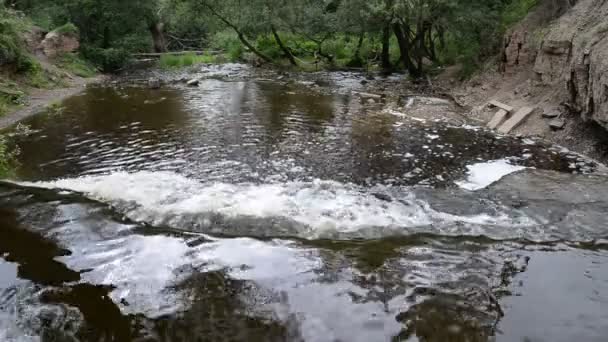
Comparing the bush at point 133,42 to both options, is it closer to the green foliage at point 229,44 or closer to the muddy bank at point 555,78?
the green foliage at point 229,44

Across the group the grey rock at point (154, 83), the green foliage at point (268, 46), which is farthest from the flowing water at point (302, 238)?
the green foliage at point (268, 46)

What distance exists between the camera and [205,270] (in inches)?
213

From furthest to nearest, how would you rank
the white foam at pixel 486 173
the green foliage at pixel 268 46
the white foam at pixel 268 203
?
1. the green foliage at pixel 268 46
2. the white foam at pixel 486 173
3. the white foam at pixel 268 203

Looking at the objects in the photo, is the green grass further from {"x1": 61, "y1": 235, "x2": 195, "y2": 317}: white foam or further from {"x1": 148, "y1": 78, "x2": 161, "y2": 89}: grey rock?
{"x1": 61, "y1": 235, "x2": 195, "y2": 317}: white foam

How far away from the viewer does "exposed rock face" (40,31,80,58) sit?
2165 cm

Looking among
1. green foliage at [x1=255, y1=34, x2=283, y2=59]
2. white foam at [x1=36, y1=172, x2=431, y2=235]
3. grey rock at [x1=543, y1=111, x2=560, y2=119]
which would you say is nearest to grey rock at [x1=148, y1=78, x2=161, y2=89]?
green foliage at [x1=255, y1=34, x2=283, y2=59]

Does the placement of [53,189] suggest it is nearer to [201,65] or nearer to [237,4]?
[237,4]

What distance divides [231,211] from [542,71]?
9.29 meters

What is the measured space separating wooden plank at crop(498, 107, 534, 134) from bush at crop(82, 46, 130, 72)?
20277mm

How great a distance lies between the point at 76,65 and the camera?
22.2m

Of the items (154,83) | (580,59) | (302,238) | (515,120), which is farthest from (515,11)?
(154,83)

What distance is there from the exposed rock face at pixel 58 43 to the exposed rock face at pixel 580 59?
65.1 ft

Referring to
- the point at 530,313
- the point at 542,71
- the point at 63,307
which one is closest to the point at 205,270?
the point at 63,307

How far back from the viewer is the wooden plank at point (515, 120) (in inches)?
435
